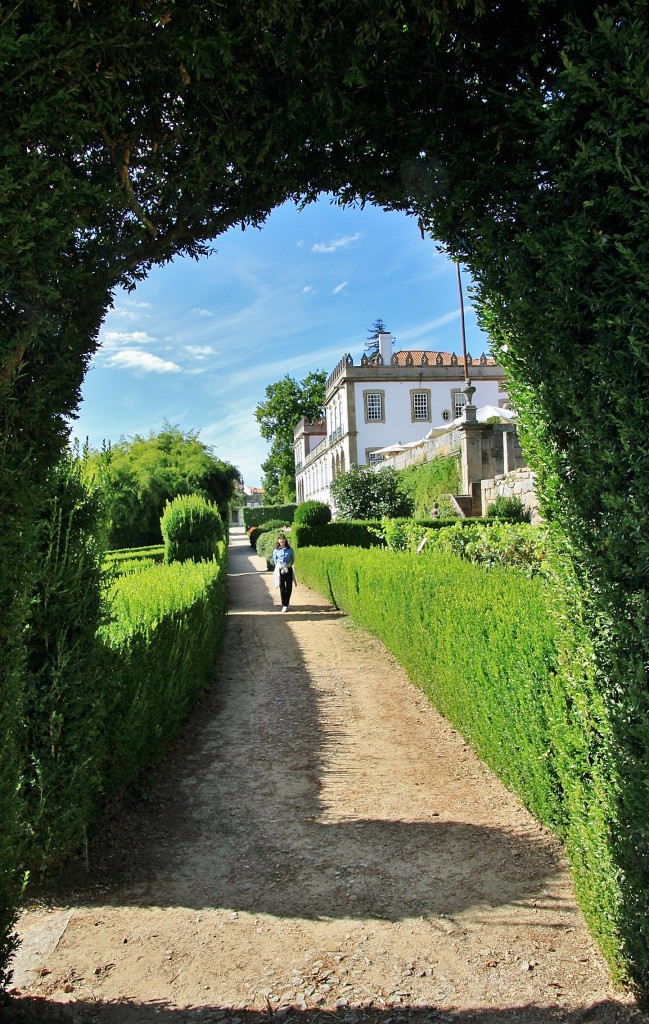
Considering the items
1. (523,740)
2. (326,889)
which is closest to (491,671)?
(523,740)

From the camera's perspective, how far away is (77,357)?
2.91m

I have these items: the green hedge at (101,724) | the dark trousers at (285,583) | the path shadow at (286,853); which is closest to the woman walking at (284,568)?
the dark trousers at (285,583)

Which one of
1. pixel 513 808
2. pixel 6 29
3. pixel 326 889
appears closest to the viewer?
pixel 6 29

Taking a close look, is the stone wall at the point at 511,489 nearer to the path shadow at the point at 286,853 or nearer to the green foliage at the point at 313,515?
the green foliage at the point at 313,515

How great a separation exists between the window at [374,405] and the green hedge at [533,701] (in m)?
34.0

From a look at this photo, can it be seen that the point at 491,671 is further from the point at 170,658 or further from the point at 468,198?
the point at 468,198

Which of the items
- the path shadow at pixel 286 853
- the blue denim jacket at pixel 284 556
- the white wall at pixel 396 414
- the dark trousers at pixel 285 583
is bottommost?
the path shadow at pixel 286 853

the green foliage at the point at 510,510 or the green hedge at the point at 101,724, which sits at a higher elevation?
the green foliage at the point at 510,510

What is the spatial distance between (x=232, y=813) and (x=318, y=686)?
11.7 feet

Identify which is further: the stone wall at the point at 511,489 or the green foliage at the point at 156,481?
the green foliage at the point at 156,481

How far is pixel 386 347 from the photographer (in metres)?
45.4

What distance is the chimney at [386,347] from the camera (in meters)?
45.2

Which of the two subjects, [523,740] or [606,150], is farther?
[523,740]

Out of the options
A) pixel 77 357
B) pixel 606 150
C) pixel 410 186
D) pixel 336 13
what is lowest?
pixel 77 357
